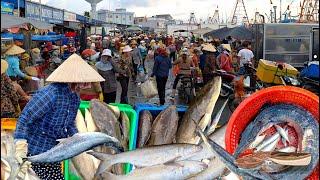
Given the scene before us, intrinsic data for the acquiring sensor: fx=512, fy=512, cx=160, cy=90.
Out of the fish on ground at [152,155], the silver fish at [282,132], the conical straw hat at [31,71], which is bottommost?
the fish on ground at [152,155]

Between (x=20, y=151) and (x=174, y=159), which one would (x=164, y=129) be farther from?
(x=20, y=151)

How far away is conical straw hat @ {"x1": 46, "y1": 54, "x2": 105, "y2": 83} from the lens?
14.9 ft

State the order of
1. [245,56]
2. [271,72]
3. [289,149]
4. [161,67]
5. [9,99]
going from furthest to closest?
1. [245,56]
2. [161,67]
3. [271,72]
4. [9,99]
5. [289,149]

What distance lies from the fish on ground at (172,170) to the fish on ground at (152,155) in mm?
41

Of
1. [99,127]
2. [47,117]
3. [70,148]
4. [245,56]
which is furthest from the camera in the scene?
[245,56]

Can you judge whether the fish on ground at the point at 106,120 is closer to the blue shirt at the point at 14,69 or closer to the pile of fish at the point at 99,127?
the pile of fish at the point at 99,127

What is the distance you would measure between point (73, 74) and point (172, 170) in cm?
138

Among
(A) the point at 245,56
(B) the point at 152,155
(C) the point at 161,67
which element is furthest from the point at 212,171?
(A) the point at 245,56

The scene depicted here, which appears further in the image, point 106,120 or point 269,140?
point 106,120

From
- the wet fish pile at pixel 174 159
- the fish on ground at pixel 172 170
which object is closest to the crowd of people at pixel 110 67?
the wet fish pile at pixel 174 159

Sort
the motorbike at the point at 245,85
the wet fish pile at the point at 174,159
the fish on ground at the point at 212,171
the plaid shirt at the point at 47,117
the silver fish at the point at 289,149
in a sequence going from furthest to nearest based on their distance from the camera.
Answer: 1. the motorbike at the point at 245,85
2. the plaid shirt at the point at 47,117
3. the wet fish pile at the point at 174,159
4. the fish on ground at the point at 212,171
5. the silver fish at the point at 289,149

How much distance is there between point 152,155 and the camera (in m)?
4.07

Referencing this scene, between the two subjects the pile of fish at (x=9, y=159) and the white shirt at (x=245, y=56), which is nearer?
the pile of fish at (x=9, y=159)

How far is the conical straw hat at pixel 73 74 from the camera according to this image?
4.55 meters
